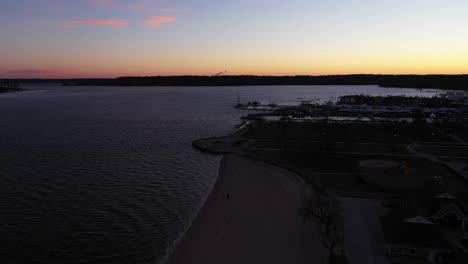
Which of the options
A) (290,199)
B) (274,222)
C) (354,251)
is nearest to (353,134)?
(290,199)

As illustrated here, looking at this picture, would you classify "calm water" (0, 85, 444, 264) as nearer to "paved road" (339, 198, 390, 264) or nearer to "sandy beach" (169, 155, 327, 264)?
"sandy beach" (169, 155, 327, 264)

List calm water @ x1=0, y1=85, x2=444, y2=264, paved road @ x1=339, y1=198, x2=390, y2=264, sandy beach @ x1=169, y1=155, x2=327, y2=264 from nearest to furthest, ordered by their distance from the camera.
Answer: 1. paved road @ x1=339, y1=198, x2=390, y2=264
2. sandy beach @ x1=169, y1=155, x2=327, y2=264
3. calm water @ x1=0, y1=85, x2=444, y2=264

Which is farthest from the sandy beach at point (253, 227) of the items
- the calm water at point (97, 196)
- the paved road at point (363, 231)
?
the paved road at point (363, 231)

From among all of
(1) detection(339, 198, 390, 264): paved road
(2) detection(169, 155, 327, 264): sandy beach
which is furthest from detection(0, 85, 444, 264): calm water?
(1) detection(339, 198, 390, 264): paved road

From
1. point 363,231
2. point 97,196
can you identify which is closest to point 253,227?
point 363,231

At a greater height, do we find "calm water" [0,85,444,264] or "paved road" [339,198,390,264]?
"paved road" [339,198,390,264]

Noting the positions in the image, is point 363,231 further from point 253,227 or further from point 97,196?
point 97,196

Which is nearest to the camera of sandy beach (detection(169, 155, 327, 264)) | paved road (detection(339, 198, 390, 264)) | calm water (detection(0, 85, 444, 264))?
paved road (detection(339, 198, 390, 264))

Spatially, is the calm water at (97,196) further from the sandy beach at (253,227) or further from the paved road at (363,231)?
the paved road at (363,231)
